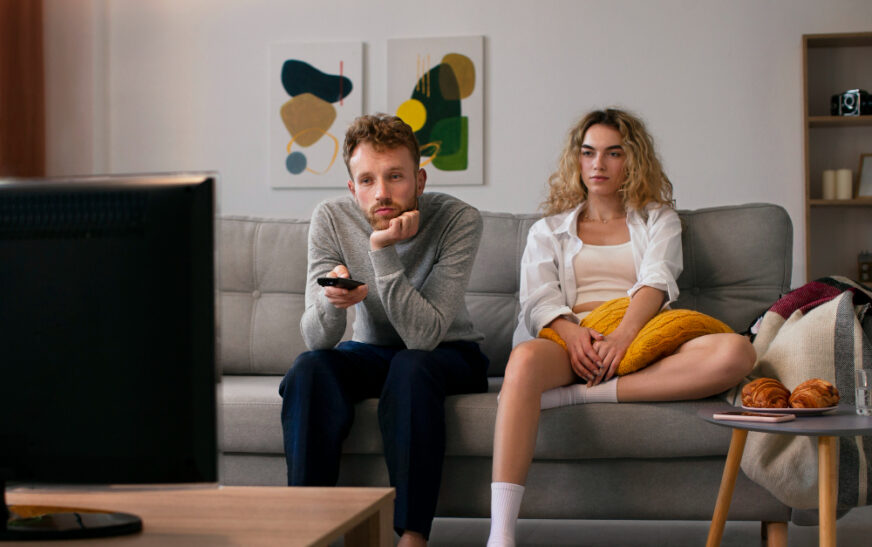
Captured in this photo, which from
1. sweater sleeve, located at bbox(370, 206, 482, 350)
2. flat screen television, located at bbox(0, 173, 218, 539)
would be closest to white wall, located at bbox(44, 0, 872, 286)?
sweater sleeve, located at bbox(370, 206, 482, 350)

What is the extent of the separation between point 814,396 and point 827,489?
0.16m

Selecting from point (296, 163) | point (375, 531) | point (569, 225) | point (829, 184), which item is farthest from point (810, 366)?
point (296, 163)

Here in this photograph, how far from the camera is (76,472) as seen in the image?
0.77 metres

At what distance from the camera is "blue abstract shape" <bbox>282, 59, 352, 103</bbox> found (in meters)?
3.92

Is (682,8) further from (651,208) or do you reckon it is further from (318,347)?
(318,347)

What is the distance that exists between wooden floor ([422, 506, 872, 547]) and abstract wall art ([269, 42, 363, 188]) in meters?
1.87

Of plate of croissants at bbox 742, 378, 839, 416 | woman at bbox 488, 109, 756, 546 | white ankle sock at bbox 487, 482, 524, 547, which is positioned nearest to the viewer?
plate of croissants at bbox 742, 378, 839, 416

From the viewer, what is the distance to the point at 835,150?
371cm

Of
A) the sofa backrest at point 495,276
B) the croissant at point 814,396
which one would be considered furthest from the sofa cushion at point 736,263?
the croissant at point 814,396

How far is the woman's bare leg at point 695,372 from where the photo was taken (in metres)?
1.89

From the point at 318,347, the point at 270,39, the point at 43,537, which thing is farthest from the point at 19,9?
the point at 43,537

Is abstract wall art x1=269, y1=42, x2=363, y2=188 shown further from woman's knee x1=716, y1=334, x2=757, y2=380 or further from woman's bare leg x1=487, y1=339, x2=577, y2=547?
woman's knee x1=716, y1=334, x2=757, y2=380

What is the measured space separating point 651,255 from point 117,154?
278 centimetres

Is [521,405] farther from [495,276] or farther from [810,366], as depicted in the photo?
[495,276]
